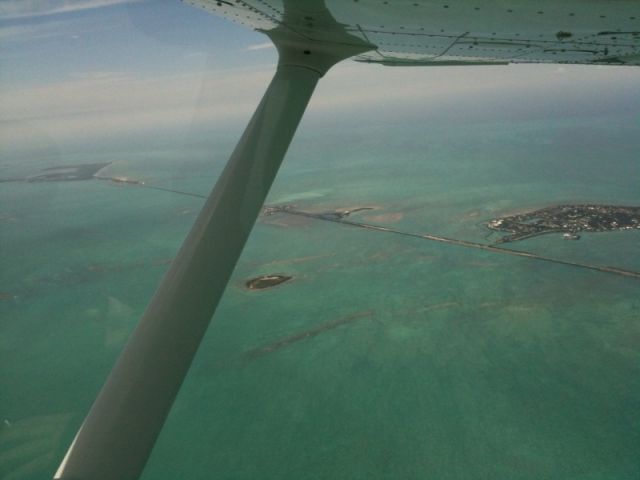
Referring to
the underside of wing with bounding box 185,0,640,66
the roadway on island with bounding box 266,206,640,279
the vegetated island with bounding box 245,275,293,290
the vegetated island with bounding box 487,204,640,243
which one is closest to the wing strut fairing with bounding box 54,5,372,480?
the underside of wing with bounding box 185,0,640,66

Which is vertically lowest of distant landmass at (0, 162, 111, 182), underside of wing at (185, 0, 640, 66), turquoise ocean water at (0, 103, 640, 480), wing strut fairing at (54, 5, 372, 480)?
turquoise ocean water at (0, 103, 640, 480)

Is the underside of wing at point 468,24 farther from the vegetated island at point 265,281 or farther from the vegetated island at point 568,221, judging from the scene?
the vegetated island at point 568,221

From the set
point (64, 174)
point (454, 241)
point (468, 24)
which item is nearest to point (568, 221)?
point (454, 241)

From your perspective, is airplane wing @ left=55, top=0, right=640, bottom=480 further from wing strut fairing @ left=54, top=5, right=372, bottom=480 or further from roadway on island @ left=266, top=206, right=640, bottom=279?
roadway on island @ left=266, top=206, right=640, bottom=279

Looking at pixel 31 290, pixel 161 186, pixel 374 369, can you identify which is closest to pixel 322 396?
pixel 374 369

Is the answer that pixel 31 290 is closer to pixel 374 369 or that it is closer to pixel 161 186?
pixel 374 369

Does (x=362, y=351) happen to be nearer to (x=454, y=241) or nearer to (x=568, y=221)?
(x=454, y=241)
